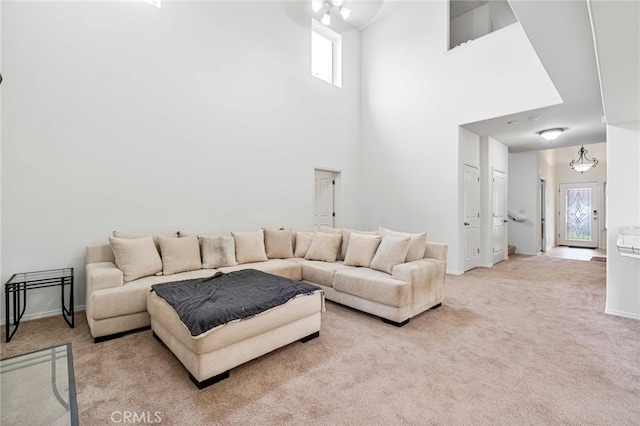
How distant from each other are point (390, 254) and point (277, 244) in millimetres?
1811

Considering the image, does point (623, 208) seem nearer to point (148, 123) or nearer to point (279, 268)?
point (279, 268)

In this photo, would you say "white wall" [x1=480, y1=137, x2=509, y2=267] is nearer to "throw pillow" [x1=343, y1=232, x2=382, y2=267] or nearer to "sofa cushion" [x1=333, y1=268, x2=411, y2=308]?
"throw pillow" [x1=343, y1=232, x2=382, y2=267]

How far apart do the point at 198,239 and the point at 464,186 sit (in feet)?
14.4

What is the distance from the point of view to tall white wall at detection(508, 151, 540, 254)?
278 inches

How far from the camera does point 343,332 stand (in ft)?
8.84

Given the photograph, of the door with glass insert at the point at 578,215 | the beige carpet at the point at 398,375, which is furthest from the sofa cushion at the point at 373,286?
the door with glass insert at the point at 578,215

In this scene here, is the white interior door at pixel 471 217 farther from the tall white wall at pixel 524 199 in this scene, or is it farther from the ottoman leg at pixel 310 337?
the ottoman leg at pixel 310 337

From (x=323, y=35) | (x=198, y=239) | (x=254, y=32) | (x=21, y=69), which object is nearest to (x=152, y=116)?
(x=21, y=69)

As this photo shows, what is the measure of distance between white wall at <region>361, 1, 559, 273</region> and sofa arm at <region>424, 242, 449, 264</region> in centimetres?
186

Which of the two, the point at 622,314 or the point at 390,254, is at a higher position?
the point at 390,254

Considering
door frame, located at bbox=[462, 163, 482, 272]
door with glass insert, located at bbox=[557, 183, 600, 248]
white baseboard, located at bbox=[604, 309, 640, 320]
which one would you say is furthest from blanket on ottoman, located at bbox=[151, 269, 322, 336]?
door with glass insert, located at bbox=[557, 183, 600, 248]

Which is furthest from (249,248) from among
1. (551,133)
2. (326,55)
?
(551,133)

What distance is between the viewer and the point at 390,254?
3.24m

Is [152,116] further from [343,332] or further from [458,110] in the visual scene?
[458,110]
